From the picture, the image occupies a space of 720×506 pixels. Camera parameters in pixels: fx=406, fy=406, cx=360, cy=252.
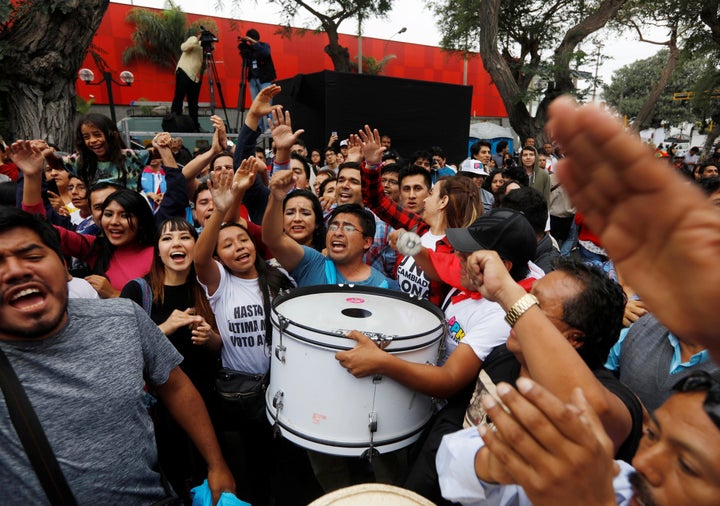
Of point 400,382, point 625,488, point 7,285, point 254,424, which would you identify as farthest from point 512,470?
point 254,424

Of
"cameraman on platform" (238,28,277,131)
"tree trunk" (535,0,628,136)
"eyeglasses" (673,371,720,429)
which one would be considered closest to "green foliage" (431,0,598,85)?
"tree trunk" (535,0,628,136)

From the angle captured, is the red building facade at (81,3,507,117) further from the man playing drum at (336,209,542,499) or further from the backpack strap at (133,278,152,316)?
the man playing drum at (336,209,542,499)

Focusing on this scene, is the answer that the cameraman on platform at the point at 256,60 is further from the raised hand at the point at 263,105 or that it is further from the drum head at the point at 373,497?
the drum head at the point at 373,497

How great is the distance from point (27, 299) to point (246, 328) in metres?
1.13

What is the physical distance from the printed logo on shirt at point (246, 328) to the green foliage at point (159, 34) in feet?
69.9

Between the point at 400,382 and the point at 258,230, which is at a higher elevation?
the point at 258,230

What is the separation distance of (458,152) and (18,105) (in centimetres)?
1174

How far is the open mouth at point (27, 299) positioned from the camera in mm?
1372

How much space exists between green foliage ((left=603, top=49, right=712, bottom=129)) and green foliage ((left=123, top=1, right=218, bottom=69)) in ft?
112

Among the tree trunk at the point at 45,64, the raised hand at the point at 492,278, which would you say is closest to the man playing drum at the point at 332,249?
the raised hand at the point at 492,278

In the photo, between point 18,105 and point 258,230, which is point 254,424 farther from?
point 18,105

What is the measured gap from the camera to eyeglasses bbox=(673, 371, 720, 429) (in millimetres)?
751

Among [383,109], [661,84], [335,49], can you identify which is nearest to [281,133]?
[383,109]

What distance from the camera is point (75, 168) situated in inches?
165
